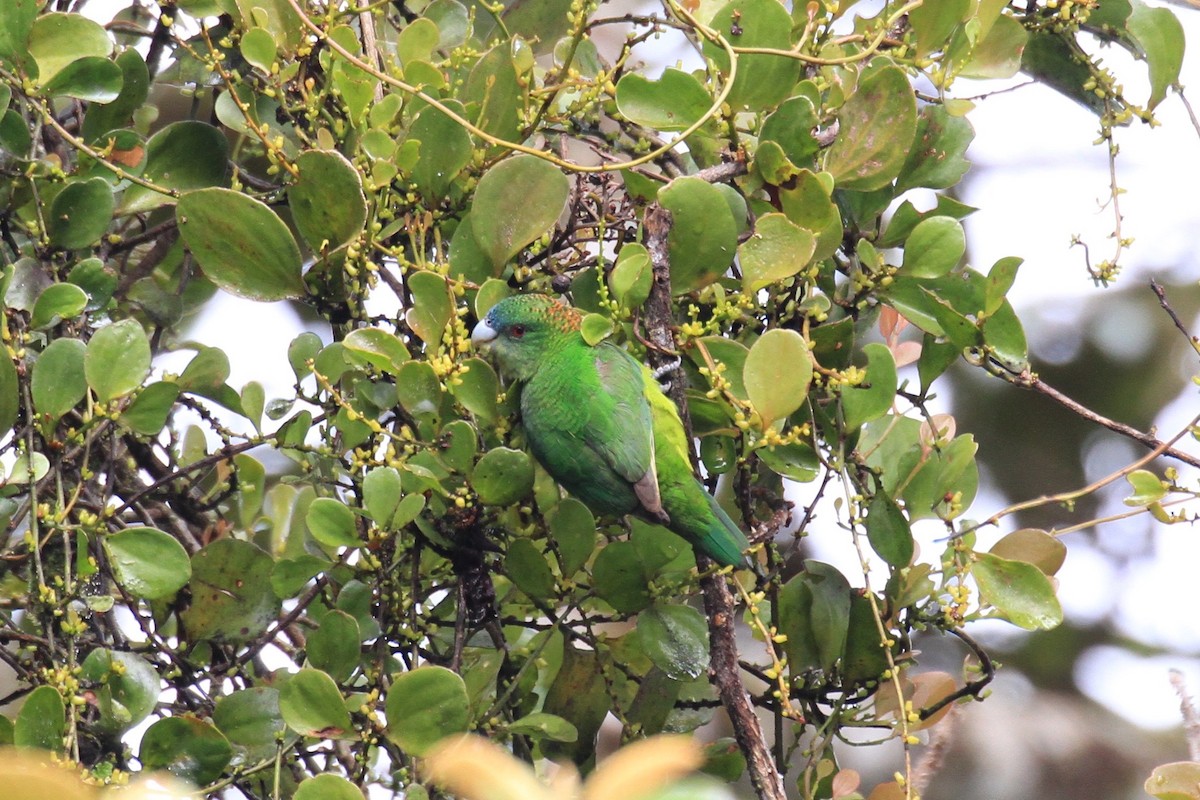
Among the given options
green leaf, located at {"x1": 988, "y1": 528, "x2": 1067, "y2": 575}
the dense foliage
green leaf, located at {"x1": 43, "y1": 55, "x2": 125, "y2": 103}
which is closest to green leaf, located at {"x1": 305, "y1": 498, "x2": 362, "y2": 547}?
the dense foliage

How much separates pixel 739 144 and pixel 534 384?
2.05 feet

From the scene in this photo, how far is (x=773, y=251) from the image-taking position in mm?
1615

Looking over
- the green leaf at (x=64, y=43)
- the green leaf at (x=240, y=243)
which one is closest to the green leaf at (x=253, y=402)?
the green leaf at (x=240, y=243)

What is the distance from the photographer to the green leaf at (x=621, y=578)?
1711mm

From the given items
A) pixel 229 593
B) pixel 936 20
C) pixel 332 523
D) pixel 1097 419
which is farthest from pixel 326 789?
pixel 936 20

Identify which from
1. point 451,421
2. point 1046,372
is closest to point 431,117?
point 451,421

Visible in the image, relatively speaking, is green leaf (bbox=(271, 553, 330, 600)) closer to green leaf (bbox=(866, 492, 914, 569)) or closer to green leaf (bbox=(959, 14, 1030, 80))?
green leaf (bbox=(866, 492, 914, 569))

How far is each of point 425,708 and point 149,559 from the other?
46 centimetres

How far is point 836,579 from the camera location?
1.74 meters

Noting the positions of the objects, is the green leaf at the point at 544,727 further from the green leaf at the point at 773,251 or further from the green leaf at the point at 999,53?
the green leaf at the point at 999,53

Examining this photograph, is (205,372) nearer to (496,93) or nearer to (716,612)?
(496,93)

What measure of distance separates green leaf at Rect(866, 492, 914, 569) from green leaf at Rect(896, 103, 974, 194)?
1.73 feet

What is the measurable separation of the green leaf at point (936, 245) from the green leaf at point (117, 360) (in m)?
1.15

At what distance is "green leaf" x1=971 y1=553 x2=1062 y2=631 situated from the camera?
5.22 ft
